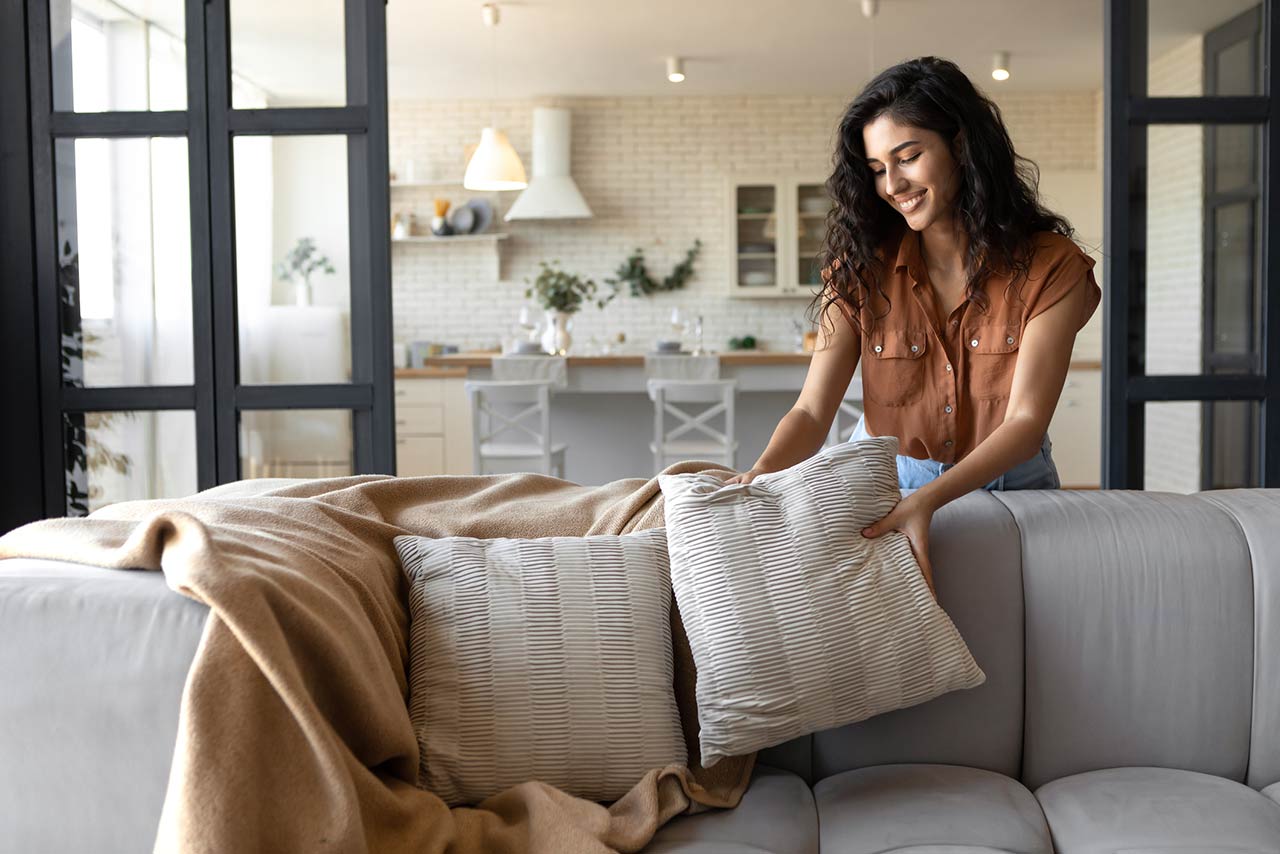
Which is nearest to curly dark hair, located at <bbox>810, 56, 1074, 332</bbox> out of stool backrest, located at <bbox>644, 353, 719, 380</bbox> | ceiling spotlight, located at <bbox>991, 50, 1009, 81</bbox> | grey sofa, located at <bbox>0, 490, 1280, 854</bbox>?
grey sofa, located at <bbox>0, 490, 1280, 854</bbox>

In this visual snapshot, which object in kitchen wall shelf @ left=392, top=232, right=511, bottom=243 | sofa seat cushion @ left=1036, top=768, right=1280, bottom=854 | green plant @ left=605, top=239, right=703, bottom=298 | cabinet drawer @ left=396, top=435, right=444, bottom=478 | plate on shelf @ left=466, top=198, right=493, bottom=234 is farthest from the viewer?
green plant @ left=605, top=239, right=703, bottom=298

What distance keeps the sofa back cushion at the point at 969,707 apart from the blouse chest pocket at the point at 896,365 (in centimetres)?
38

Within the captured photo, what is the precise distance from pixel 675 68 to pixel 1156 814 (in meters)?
6.95

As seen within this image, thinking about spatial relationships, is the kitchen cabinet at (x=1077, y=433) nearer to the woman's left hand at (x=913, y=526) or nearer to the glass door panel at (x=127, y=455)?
the glass door panel at (x=127, y=455)

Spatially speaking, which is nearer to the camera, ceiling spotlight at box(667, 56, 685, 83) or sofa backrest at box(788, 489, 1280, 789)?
sofa backrest at box(788, 489, 1280, 789)

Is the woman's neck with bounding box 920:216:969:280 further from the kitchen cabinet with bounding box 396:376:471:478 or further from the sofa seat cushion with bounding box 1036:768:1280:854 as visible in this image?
the kitchen cabinet with bounding box 396:376:471:478

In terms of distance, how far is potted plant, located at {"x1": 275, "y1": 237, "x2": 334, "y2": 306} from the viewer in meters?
3.33

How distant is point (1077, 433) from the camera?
24.8ft

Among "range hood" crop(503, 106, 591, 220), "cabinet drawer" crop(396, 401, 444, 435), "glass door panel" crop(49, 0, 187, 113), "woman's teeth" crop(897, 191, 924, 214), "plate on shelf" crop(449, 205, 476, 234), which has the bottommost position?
"cabinet drawer" crop(396, 401, 444, 435)

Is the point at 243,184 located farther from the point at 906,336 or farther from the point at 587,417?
the point at 587,417

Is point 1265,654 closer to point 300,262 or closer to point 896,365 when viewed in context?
point 896,365

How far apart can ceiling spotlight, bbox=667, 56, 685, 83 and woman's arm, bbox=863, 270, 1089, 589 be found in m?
6.15

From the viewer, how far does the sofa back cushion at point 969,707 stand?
1863 mm

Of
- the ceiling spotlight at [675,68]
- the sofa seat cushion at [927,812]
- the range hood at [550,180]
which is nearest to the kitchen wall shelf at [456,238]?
the range hood at [550,180]
